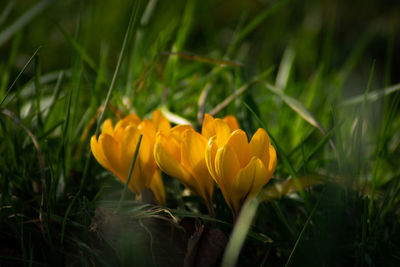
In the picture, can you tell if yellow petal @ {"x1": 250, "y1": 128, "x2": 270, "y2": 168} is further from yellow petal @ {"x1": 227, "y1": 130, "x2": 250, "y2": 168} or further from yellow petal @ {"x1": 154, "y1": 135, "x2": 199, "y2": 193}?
yellow petal @ {"x1": 154, "y1": 135, "x2": 199, "y2": 193}

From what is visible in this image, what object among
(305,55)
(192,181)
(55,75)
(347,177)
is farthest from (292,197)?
(305,55)

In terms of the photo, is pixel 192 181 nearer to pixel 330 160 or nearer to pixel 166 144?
pixel 166 144

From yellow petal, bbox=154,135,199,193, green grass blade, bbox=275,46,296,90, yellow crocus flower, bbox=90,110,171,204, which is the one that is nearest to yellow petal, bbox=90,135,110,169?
yellow crocus flower, bbox=90,110,171,204

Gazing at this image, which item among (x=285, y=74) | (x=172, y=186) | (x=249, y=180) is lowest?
(x=172, y=186)

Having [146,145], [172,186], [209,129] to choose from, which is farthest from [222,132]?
[172,186]

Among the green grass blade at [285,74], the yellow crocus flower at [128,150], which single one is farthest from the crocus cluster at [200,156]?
the green grass blade at [285,74]

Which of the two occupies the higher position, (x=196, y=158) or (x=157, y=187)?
(x=196, y=158)

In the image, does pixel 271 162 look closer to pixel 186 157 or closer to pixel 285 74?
pixel 186 157
